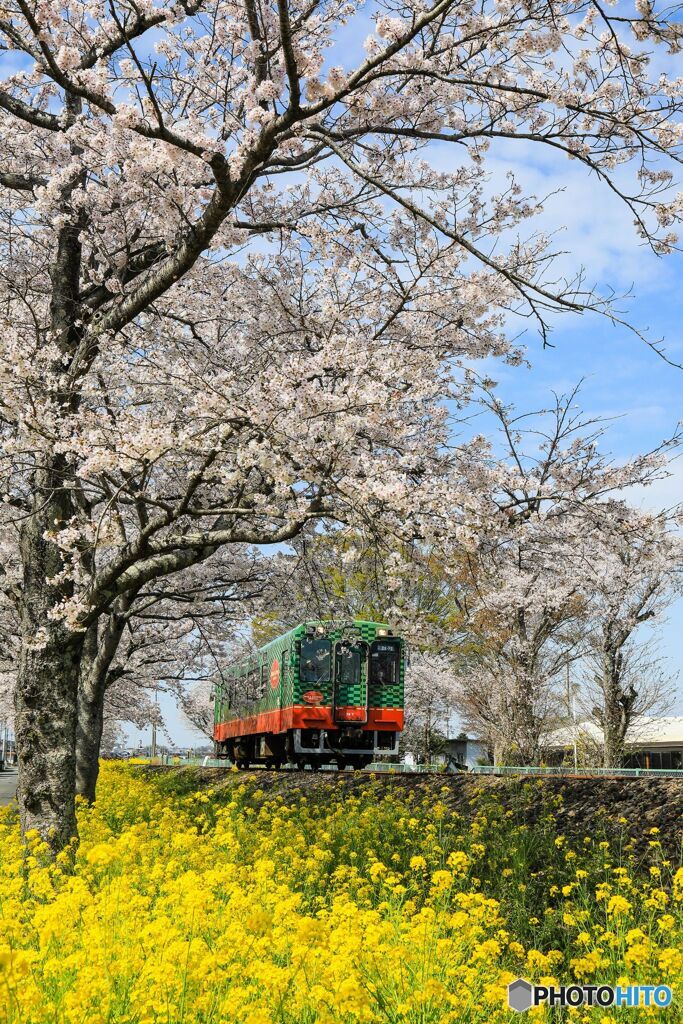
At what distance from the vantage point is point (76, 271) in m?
10.5

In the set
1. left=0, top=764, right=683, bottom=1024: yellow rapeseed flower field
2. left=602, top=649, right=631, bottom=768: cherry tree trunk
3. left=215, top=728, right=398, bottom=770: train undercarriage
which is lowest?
left=0, top=764, right=683, bottom=1024: yellow rapeseed flower field

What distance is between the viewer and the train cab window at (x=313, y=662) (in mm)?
18531

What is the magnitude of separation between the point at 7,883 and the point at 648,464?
26.2 feet

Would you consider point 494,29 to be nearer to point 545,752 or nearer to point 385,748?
point 385,748

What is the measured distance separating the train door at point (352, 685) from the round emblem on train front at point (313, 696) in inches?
12.7

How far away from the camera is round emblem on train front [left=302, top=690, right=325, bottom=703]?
1845cm

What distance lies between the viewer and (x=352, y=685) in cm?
1898

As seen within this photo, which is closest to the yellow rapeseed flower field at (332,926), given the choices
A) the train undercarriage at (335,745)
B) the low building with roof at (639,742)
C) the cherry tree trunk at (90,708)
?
the cherry tree trunk at (90,708)

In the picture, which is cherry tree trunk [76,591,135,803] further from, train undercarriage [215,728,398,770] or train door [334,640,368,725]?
train door [334,640,368,725]

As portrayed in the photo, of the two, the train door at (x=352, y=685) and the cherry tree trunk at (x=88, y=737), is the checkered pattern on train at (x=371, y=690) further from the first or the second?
the cherry tree trunk at (x=88, y=737)

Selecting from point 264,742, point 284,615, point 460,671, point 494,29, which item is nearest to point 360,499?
point 494,29

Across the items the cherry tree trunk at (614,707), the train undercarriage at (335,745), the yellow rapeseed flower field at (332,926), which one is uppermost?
the cherry tree trunk at (614,707)

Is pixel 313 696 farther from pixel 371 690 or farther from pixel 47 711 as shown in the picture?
pixel 47 711

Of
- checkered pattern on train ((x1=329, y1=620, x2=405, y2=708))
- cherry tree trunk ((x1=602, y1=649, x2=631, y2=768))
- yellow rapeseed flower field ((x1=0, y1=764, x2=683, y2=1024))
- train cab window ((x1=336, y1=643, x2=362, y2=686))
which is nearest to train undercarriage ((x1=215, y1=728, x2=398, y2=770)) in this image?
checkered pattern on train ((x1=329, y1=620, x2=405, y2=708))
